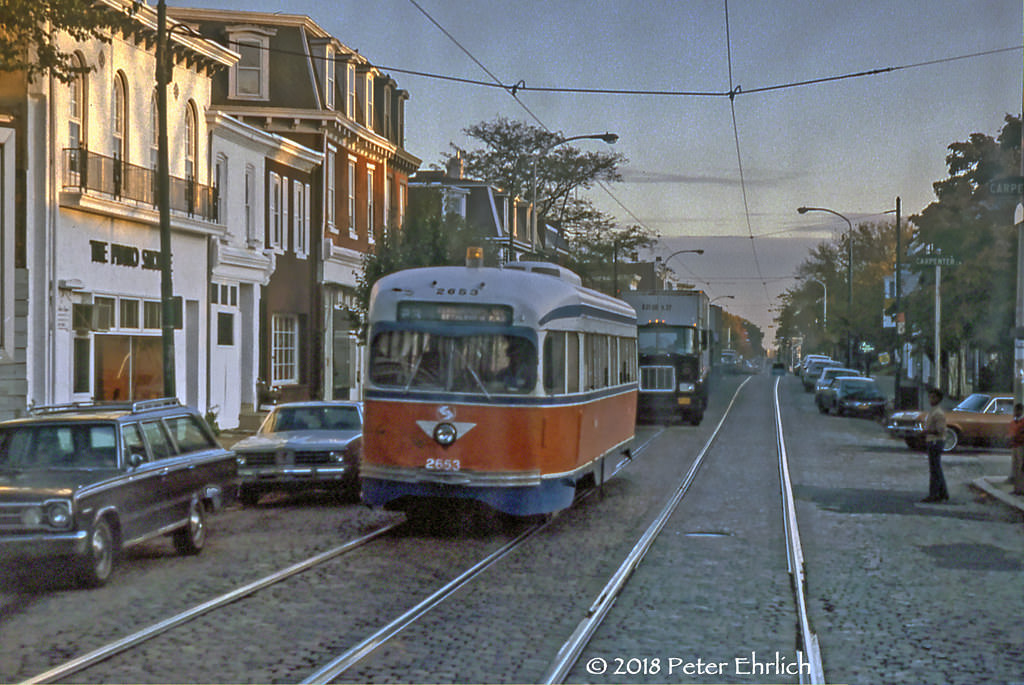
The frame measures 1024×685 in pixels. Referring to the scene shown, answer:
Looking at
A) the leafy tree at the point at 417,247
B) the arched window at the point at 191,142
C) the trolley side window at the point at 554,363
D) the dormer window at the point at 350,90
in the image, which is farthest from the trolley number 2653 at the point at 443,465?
the dormer window at the point at 350,90

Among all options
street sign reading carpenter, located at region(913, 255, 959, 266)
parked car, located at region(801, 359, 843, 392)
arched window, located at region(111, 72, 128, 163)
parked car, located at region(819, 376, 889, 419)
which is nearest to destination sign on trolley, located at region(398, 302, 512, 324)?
arched window, located at region(111, 72, 128, 163)

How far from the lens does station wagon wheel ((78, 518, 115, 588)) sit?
36.0 ft

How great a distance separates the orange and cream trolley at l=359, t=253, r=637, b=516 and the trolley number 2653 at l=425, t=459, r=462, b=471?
1 centimetres

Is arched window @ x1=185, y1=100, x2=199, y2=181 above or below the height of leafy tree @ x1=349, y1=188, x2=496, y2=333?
above

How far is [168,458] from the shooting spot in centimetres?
1294

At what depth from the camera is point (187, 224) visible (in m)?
28.8

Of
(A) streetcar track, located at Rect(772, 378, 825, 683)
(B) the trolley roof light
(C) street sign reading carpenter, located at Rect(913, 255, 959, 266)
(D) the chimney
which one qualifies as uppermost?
(D) the chimney

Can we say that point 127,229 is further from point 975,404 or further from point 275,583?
point 975,404

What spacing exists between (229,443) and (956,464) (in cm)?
1503

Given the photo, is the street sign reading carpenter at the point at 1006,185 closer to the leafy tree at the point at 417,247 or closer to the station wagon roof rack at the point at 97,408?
the station wagon roof rack at the point at 97,408

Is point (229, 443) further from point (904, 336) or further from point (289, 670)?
point (904, 336)

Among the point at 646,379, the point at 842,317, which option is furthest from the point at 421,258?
the point at 842,317

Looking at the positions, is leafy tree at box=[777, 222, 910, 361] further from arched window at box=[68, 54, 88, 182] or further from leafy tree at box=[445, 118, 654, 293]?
arched window at box=[68, 54, 88, 182]

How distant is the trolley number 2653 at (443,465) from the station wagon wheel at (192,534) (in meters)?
2.46
